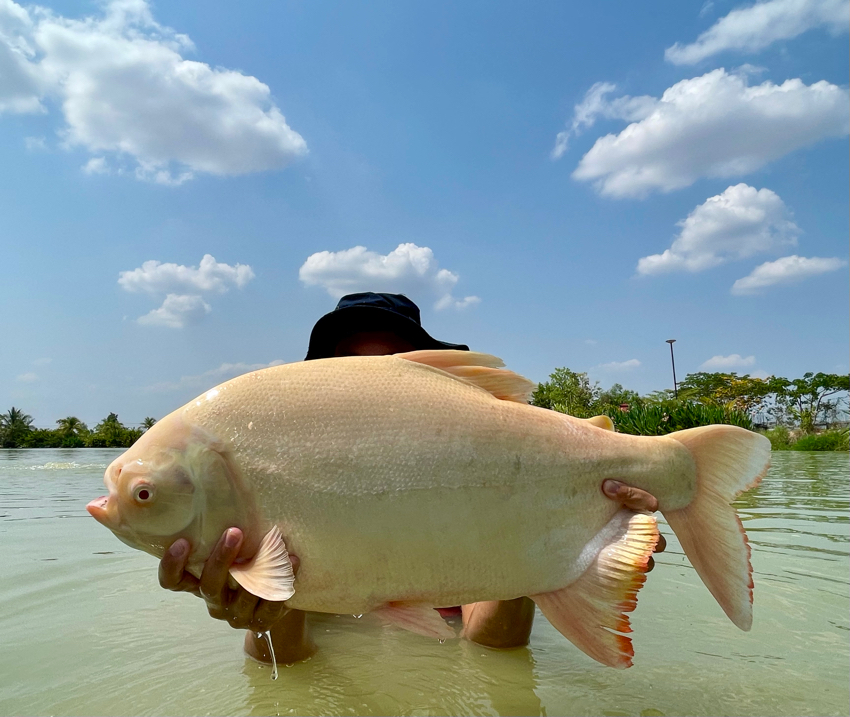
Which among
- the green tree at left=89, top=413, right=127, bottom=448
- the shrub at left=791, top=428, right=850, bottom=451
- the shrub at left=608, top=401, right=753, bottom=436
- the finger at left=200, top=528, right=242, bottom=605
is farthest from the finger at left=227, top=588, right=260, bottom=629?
the green tree at left=89, top=413, right=127, bottom=448

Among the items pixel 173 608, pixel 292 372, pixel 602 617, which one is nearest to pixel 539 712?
pixel 602 617

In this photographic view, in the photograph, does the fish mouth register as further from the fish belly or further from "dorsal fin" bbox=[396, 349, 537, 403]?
"dorsal fin" bbox=[396, 349, 537, 403]

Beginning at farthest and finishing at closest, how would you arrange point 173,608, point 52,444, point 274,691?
1. point 52,444
2. point 173,608
3. point 274,691

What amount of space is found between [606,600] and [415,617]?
23.6 inches

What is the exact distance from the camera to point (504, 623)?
2977mm

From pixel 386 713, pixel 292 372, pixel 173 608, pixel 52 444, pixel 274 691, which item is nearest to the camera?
pixel 292 372

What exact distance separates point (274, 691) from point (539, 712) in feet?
3.78

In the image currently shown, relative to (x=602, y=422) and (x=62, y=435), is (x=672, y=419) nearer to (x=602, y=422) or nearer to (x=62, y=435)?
(x=602, y=422)

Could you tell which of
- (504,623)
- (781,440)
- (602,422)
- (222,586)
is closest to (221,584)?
(222,586)

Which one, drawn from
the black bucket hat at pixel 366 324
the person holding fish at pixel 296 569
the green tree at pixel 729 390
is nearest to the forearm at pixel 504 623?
the person holding fish at pixel 296 569

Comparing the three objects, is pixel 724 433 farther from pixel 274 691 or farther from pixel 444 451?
pixel 274 691

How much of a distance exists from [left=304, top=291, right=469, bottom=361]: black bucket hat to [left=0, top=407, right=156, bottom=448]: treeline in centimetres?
7197

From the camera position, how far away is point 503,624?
2.98 m

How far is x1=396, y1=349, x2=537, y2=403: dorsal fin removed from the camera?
6.49ft
